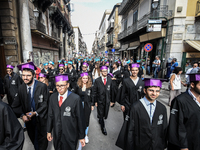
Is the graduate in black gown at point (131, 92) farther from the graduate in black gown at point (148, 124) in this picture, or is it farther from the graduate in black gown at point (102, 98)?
the graduate in black gown at point (148, 124)

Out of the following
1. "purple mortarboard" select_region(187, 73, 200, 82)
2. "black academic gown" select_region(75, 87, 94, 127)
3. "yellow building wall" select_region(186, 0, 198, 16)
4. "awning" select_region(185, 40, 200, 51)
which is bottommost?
"black academic gown" select_region(75, 87, 94, 127)

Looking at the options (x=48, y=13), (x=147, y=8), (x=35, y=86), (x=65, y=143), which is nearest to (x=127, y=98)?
(x=65, y=143)

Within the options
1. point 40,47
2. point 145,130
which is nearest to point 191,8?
point 145,130

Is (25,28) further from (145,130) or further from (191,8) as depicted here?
(191,8)

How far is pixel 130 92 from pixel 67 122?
6.43 feet

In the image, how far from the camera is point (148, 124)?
192 centimetres

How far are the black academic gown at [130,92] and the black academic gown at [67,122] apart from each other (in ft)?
5.23

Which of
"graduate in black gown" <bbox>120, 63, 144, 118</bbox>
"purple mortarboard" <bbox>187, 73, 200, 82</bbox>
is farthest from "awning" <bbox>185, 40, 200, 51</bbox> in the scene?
"purple mortarboard" <bbox>187, 73, 200, 82</bbox>

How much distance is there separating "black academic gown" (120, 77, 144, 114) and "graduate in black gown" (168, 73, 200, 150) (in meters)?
1.28

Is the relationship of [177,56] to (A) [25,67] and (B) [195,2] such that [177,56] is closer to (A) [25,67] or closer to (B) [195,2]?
(B) [195,2]

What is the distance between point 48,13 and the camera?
15.7m

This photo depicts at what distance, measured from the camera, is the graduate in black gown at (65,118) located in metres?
2.10

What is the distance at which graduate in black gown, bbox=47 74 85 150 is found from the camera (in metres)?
2.10

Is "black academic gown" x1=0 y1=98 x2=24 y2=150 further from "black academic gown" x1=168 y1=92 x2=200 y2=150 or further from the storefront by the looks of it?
the storefront
